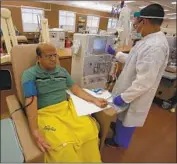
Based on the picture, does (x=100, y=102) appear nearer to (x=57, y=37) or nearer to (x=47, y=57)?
(x=47, y=57)

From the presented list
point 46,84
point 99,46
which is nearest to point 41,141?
point 46,84

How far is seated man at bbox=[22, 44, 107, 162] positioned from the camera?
937 mm

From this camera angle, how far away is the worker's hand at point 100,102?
1.21 meters

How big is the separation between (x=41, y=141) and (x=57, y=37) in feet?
5.42

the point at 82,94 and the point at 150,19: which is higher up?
the point at 150,19

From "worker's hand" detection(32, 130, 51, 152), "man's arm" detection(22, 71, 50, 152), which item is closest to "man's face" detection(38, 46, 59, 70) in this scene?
"man's arm" detection(22, 71, 50, 152)

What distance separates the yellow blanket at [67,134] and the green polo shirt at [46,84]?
84mm

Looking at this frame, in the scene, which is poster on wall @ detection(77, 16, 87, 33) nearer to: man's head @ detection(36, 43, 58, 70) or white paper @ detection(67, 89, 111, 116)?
man's head @ detection(36, 43, 58, 70)

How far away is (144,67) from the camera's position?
1077 millimetres

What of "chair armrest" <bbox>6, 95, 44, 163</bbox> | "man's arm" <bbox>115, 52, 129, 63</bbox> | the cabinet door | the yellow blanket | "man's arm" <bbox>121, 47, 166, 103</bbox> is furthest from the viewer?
the cabinet door

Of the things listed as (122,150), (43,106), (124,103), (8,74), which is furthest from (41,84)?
(122,150)

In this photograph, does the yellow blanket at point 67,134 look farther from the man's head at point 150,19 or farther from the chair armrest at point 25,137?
the man's head at point 150,19

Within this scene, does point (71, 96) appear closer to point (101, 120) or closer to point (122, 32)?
point (101, 120)

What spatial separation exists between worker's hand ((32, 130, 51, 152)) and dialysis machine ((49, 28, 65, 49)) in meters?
1.47
